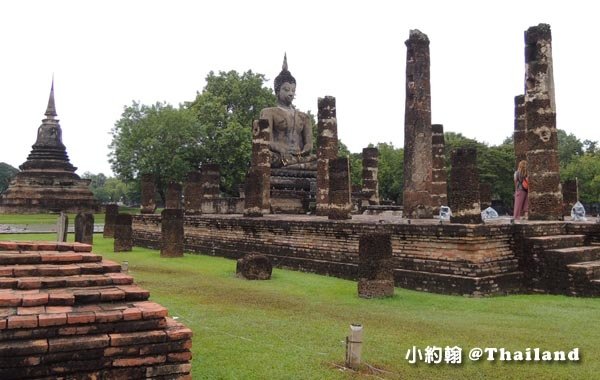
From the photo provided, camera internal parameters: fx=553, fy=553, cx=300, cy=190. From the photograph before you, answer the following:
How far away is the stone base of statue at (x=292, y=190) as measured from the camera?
20.0 metres

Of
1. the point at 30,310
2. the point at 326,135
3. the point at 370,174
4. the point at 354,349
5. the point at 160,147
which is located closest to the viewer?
the point at 30,310

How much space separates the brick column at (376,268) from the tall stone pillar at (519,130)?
8268 millimetres

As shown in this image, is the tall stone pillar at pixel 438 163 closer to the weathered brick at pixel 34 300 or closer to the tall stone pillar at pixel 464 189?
the tall stone pillar at pixel 464 189

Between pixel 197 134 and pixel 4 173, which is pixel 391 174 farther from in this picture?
pixel 4 173

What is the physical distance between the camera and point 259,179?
14773mm

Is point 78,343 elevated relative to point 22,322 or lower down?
lower down

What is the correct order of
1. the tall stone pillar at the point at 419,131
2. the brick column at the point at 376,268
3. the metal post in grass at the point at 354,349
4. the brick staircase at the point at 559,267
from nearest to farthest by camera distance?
1. the metal post in grass at the point at 354,349
2. the brick column at the point at 376,268
3. the brick staircase at the point at 559,267
4. the tall stone pillar at the point at 419,131

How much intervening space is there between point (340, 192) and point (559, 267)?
15.4ft

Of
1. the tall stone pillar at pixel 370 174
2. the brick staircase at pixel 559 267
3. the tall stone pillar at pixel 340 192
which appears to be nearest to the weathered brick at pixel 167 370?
the brick staircase at pixel 559 267

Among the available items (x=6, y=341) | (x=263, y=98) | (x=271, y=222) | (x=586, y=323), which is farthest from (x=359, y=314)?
(x=263, y=98)

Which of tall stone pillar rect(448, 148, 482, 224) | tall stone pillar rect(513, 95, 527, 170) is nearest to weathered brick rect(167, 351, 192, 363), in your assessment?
tall stone pillar rect(448, 148, 482, 224)

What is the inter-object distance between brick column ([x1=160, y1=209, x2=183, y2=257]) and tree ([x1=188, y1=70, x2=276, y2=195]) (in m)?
17.5

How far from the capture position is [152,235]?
60.2ft

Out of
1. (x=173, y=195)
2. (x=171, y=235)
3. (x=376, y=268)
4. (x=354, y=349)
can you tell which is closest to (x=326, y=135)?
(x=173, y=195)
